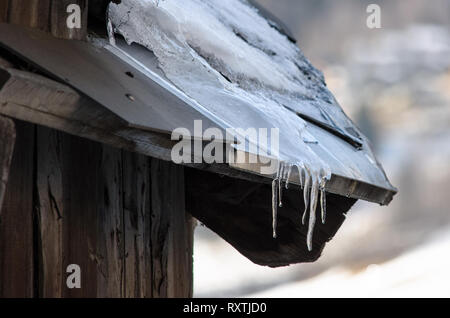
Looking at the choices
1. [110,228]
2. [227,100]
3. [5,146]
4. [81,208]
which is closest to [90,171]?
[81,208]

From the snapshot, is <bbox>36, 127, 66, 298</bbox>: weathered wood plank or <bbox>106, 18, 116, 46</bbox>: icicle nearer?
<bbox>36, 127, 66, 298</bbox>: weathered wood plank

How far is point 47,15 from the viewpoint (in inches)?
102

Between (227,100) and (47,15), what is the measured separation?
43.2 inches

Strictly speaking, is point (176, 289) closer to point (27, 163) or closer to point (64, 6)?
point (27, 163)

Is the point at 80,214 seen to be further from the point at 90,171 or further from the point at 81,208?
the point at 90,171

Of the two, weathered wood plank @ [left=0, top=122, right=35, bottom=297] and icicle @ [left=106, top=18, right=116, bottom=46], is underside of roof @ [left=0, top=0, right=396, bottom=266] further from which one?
weathered wood plank @ [left=0, top=122, right=35, bottom=297]

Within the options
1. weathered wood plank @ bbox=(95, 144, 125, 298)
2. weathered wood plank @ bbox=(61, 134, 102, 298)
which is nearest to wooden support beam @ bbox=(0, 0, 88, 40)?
weathered wood plank @ bbox=(61, 134, 102, 298)

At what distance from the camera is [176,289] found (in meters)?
4.03

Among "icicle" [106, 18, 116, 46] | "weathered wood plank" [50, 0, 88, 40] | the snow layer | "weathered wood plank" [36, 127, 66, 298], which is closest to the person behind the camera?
"weathered wood plank" [50, 0, 88, 40]

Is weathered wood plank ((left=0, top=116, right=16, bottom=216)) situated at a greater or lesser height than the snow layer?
lesser

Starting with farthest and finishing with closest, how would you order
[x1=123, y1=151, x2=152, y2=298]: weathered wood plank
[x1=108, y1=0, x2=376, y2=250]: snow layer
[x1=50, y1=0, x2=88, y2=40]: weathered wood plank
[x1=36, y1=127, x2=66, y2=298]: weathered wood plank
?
[x1=123, y1=151, x2=152, y2=298]: weathered wood plank, [x1=108, y1=0, x2=376, y2=250]: snow layer, [x1=36, y1=127, x2=66, y2=298]: weathered wood plank, [x1=50, y1=0, x2=88, y2=40]: weathered wood plank

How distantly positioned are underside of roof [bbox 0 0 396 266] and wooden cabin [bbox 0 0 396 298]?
0.5 inches

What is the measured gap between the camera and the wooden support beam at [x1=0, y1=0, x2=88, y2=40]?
246 cm
